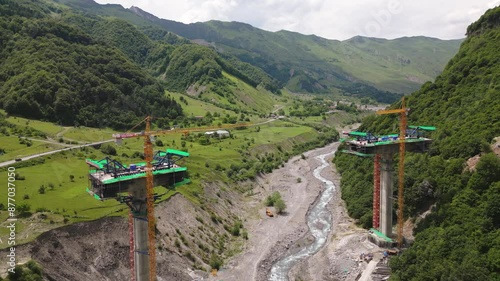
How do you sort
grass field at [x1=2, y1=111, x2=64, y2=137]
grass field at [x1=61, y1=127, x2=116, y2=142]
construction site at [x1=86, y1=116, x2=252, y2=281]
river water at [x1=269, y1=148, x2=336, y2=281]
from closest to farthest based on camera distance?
construction site at [x1=86, y1=116, x2=252, y2=281], river water at [x1=269, y1=148, x2=336, y2=281], grass field at [x1=2, y1=111, x2=64, y2=137], grass field at [x1=61, y1=127, x2=116, y2=142]

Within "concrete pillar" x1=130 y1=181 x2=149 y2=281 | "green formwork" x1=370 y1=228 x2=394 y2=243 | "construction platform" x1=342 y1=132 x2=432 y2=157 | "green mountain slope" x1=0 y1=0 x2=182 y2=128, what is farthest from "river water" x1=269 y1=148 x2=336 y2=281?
"green mountain slope" x1=0 y1=0 x2=182 y2=128

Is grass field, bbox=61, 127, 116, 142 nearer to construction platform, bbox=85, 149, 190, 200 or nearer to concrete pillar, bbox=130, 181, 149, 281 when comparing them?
construction platform, bbox=85, 149, 190, 200

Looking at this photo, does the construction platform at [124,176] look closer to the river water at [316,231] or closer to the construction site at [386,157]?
the river water at [316,231]

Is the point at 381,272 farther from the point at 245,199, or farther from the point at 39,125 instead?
the point at 39,125

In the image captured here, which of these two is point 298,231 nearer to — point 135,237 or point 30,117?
point 135,237

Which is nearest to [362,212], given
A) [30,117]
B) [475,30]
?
[475,30]
